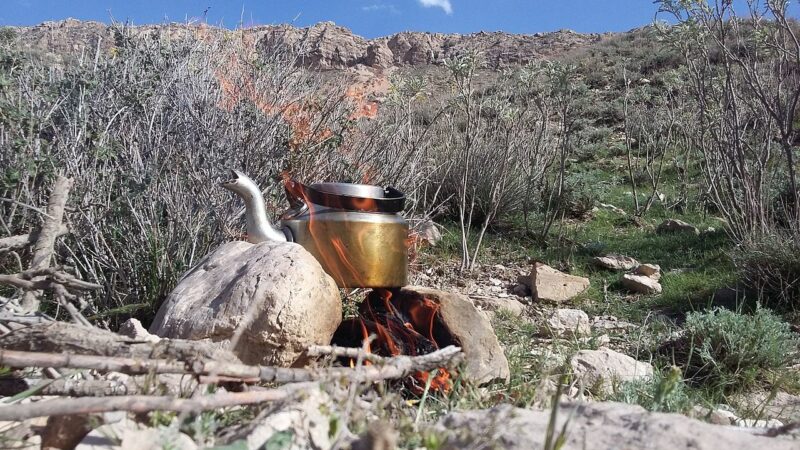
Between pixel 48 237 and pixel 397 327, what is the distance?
1371 mm

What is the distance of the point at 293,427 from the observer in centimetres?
123

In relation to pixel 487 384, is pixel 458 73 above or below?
above

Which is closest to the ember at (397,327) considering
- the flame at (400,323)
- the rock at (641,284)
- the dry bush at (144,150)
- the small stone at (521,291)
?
the flame at (400,323)

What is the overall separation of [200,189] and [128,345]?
2.15 meters

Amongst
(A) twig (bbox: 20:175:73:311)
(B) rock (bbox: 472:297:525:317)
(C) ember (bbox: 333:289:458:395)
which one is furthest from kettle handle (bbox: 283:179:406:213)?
(B) rock (bbox: 472:297:525:317)

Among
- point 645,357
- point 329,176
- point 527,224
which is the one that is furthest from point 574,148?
point 645,357

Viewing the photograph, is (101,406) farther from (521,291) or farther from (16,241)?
(521,291)

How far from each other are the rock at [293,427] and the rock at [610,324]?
311 centimetres

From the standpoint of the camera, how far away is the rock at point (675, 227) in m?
6.58

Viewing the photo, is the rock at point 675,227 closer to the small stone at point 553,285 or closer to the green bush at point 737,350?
the small stone at point 553,285

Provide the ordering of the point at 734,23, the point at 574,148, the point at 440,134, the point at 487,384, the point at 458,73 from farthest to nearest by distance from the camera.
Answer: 1. the point at 574,148
2. the point at 440,134
3. the point at 458,73
4. the point at 734,23
5. the point at 487,384

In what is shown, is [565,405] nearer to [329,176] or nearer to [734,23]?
[329,176]

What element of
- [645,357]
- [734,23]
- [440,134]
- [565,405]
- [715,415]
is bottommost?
[645,357]

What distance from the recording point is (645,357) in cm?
350
